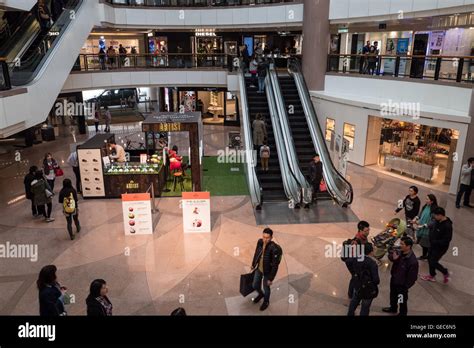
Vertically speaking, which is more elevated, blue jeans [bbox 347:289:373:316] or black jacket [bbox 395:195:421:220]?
black jacket [bbox 395:195:421:220]

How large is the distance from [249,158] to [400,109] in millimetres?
5789

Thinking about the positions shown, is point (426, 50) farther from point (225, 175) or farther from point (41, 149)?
point (41, 149)

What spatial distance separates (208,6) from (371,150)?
1286cm

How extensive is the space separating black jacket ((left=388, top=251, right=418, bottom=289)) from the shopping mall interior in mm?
25

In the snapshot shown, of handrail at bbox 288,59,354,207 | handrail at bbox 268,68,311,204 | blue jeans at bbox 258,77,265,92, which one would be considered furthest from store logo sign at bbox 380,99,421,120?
blue jeans at bbox 258,77,265,92

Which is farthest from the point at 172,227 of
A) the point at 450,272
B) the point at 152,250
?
the point at 450,272

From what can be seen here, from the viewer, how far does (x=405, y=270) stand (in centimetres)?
660

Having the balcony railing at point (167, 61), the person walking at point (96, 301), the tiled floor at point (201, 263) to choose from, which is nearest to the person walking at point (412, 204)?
the tiled floor at point (201, 263)

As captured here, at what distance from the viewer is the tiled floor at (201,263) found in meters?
7.62

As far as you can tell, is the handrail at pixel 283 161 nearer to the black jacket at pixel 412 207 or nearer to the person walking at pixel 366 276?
the black jacket at pixel 412 207

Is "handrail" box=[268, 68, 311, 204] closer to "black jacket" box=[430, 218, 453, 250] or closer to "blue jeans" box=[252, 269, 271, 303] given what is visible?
"black jacket" box=[430, 218, 453, 250]

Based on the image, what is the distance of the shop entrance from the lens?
48.0 ft

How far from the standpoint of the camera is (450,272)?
Answer: 28.5 ft

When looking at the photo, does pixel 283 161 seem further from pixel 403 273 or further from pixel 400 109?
pixel 403 273
